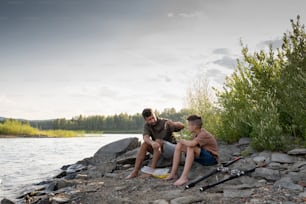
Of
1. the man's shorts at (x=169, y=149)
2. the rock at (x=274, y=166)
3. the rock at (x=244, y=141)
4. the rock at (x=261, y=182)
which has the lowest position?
the rock at (x=261, y=182)

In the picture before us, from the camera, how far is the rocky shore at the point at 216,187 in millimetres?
5438

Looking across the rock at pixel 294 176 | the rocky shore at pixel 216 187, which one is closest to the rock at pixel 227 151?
the rocky shore at pixel 216 187

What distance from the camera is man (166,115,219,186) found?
6.88 metres

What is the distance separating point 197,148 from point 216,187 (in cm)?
108

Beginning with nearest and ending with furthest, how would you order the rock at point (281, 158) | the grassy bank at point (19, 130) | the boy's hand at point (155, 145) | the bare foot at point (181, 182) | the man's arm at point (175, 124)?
the bare foot at point (181, 182), the rock at point (281, 158), the boy's hand at point (155, 145), the man's arm at point (175, 124), the grassy bank at point (19, 130)

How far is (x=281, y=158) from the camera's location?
6996 mm

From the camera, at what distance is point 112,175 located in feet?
28.8

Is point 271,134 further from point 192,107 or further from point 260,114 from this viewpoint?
point 192,107

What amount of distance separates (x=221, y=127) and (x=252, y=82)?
164cm

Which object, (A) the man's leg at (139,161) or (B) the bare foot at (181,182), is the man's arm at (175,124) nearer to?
(A) the man's leg at (139,161)

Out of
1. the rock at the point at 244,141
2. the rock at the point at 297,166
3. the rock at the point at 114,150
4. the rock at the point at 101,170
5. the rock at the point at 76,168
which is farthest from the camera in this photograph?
the rock at the point at 114,150

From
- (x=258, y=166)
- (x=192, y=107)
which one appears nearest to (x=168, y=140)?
(x=258, y=166)

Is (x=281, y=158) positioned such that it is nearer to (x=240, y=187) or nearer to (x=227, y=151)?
(x=240, y=187)

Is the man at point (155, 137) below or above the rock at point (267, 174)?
above
